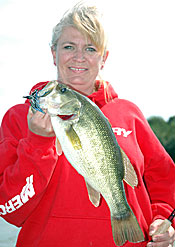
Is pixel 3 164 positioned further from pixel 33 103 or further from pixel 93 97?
pixel 93 97

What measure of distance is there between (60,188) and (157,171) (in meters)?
Answer: 1.07

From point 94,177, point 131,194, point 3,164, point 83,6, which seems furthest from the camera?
point 83,6

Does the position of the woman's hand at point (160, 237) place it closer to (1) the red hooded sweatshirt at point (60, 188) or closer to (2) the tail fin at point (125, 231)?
(1) the red hooded sweatshirt at point (60, 188)

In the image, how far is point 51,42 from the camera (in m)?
3.28

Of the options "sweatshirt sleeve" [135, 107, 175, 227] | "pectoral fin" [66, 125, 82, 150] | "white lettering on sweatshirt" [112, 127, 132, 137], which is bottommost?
"sweatshirt sleeve" [135, 107, 175, 227]

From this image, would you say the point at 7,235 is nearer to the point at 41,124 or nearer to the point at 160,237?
the point at 160,237

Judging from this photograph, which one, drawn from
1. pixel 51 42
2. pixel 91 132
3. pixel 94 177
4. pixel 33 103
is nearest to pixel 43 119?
pixel 33 103

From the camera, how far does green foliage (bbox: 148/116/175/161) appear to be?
99.4 ft

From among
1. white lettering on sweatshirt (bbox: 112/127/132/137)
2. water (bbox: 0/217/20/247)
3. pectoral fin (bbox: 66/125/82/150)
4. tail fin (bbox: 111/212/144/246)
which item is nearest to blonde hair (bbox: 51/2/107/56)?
white lettering on sweatshirt (bbox: 112/127/132/137)

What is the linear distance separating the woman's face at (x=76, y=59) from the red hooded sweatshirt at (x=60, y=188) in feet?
0.74

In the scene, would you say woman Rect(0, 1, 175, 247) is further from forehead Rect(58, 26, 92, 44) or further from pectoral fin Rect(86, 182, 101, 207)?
pectoral fin Rect(86, 182, 101, 207)

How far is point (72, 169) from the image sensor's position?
272cm

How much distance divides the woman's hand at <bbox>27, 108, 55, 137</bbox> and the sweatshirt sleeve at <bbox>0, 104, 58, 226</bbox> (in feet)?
0.14

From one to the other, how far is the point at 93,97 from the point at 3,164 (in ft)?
3.70
